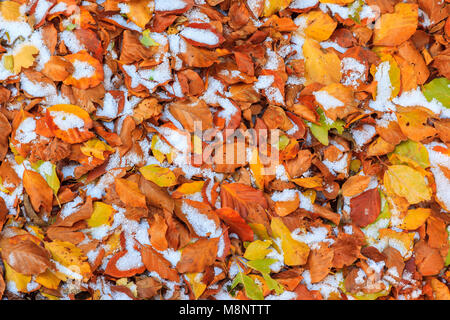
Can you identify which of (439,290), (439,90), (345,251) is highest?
(439,90)

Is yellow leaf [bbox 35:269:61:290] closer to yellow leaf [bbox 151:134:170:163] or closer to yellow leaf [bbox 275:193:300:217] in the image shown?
yellow leaf [bbox 151:134:170:163]

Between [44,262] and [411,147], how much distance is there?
0.86 m

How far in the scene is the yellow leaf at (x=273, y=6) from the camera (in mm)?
890

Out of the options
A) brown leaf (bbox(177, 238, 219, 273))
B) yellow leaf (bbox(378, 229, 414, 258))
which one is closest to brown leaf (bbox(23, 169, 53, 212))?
brown leaf (bbox(177, 238, 219, 273))

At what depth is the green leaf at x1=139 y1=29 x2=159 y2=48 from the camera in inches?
33.3

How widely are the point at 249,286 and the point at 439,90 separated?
25.6 inches

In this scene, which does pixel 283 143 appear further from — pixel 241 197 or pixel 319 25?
pixel 319 25

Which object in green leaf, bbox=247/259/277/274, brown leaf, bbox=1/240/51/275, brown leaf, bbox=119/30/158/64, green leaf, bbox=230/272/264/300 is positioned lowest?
green leaf, bbox=230/272/264/300

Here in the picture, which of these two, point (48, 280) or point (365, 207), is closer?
point (48, 280)

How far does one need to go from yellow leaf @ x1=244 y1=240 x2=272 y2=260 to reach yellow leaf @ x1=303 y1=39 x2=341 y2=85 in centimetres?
39

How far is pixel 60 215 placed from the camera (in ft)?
2.74

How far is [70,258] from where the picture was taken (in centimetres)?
82

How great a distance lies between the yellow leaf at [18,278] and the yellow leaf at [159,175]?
0.32m

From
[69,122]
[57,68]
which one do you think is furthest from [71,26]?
[69,122]
